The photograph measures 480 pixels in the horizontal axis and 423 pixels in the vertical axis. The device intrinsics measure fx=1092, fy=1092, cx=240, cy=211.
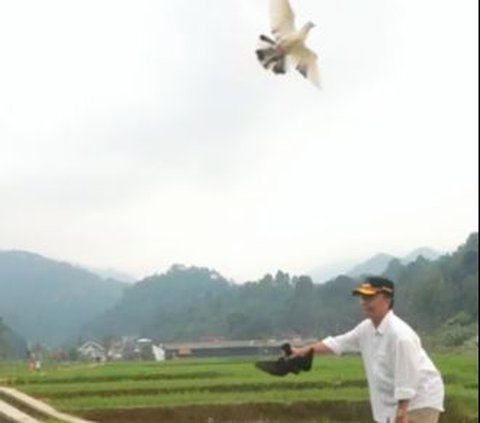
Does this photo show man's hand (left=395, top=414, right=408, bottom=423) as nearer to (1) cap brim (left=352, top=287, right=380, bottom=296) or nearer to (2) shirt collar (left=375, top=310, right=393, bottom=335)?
(2) shirt collar (left=375, top=310, right=393, bottom=335)

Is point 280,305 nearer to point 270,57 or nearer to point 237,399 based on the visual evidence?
point 237,399

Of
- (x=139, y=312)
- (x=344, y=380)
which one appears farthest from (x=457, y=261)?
(x=344, y=380)

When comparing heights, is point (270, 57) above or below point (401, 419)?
above

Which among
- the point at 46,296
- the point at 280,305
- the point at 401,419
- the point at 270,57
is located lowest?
the point at 401,419

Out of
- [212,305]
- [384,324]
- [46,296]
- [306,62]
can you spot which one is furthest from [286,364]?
[212,305]

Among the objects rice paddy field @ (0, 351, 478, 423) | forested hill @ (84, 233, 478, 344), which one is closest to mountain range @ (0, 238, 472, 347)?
forested hill @ (84, 233, 478, 344)

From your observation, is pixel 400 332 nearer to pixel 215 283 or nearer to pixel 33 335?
pixel 33 335

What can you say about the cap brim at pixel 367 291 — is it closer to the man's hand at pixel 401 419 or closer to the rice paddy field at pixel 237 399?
the man's hand at pixel 401 419

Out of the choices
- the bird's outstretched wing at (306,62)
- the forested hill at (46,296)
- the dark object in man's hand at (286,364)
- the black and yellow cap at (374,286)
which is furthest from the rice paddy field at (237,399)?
the bird's outstretched wing at (306,62)
